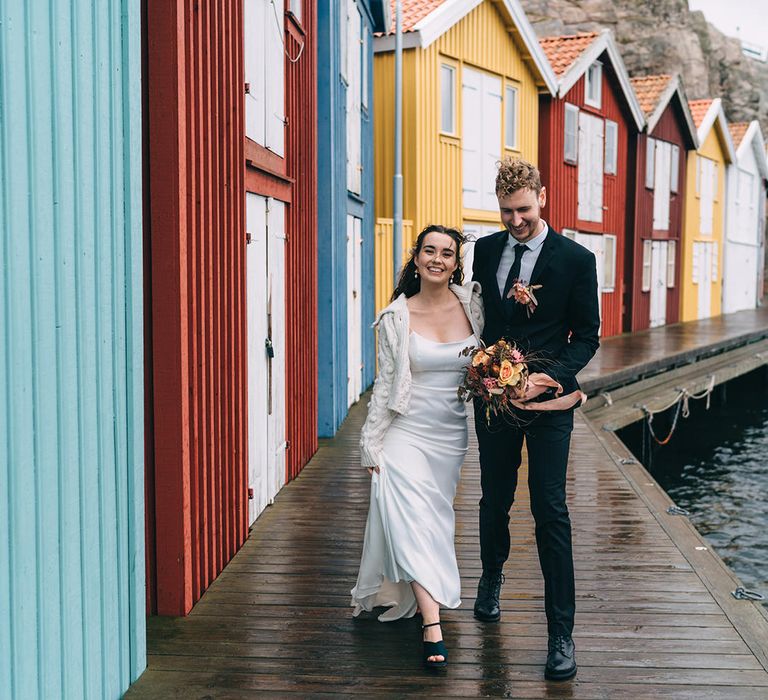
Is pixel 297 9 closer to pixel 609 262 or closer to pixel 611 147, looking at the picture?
pixel 611 147

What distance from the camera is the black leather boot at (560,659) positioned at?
4219 mm

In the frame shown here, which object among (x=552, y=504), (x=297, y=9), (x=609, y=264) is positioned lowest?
(x=552, y=504)

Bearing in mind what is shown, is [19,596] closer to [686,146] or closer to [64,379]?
[64,379]

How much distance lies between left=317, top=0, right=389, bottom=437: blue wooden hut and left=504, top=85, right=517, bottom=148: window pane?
5.93 m

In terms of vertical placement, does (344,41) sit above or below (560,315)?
above

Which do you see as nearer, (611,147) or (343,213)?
(343,213)

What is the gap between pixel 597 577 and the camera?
19.0 feet

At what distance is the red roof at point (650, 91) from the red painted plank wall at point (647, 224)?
2.45 feet

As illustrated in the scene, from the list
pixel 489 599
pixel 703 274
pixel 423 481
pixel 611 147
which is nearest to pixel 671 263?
pixel 703 274

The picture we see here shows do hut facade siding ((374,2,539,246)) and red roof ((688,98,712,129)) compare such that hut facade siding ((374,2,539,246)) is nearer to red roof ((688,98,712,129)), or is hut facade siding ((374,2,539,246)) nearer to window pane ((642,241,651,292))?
window pane ((642,241,651,292))

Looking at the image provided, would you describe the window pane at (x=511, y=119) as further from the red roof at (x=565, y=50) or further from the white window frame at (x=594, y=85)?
the white window frame at (x=594, y=85)

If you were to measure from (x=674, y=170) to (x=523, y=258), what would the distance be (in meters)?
27.6

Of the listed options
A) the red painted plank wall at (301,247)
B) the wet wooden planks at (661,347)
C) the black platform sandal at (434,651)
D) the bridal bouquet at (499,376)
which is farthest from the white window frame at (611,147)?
the black platform sandal at (434,651)

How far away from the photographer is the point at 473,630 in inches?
Result: 191
